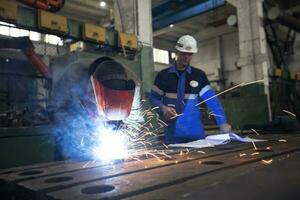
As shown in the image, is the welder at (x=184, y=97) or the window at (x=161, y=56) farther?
the window at (x=161, y=56)

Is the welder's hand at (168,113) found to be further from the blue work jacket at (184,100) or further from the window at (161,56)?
the window at (161,56)

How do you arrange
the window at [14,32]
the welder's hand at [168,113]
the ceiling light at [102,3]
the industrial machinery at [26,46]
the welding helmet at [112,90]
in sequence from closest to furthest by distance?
the welding helmet at [112,90]
the welder's hand at [168,113]
the industrial machinery at [26,46]
the window at [14,32]
the ceiling light at [102,3]

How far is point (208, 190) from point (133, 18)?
13.8 ft

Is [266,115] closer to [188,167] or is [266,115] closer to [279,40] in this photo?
[279,40]

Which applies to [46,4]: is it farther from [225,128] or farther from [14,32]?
[14,32]

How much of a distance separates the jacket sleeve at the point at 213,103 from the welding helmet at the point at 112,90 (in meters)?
1.36

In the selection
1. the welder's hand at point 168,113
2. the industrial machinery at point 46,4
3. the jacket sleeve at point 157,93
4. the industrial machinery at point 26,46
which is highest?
the industrial machinery at point 46,4

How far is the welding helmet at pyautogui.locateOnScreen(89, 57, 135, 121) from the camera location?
143 centimetres

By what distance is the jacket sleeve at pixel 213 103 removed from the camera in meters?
2.68

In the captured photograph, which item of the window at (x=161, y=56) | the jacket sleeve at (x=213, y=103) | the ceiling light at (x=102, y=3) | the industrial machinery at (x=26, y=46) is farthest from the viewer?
the window at (x=161, y=56)

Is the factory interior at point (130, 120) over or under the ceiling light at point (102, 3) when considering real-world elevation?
under

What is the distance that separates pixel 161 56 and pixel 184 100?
37.8 feet

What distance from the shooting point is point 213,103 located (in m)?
2.78

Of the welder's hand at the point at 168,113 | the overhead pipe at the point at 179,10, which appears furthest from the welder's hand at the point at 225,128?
the overhead pipe at the point at 179,10
